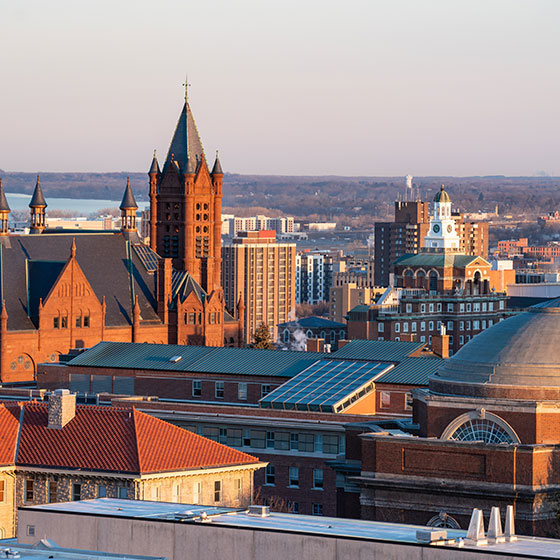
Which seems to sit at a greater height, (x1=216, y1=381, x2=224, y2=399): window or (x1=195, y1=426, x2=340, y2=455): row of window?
(x1=216, y1=381, x2=224, y2=399): window

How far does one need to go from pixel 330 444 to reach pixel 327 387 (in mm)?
5624

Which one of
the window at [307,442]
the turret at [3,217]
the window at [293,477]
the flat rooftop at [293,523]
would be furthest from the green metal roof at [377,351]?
the turret at [3,217]

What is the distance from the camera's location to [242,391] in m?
121

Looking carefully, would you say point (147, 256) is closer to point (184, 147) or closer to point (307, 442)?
point (184, 147)

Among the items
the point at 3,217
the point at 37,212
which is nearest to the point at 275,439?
the point at 3,217

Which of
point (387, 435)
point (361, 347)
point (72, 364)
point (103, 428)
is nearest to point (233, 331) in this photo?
point (72, 364)

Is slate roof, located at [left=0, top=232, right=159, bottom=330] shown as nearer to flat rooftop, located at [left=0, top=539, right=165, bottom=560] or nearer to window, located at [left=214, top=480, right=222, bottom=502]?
window, located at [left=214, top=480, right=222, bottom=502]

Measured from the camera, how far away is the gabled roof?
581 ft

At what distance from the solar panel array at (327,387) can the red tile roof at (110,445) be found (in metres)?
16.0

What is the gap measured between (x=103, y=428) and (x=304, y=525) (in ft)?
99.7

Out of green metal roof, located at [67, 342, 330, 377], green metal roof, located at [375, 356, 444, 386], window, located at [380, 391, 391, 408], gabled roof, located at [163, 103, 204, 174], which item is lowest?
window, located at [380, 391, 391, 408]

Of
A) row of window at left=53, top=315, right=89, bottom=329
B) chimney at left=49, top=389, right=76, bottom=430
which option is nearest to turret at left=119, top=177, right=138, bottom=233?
row of window at left=53, top=315, right=89, bottom=329

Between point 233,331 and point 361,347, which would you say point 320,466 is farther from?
point 233,331

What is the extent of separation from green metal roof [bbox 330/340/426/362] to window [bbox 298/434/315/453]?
1107 cm
